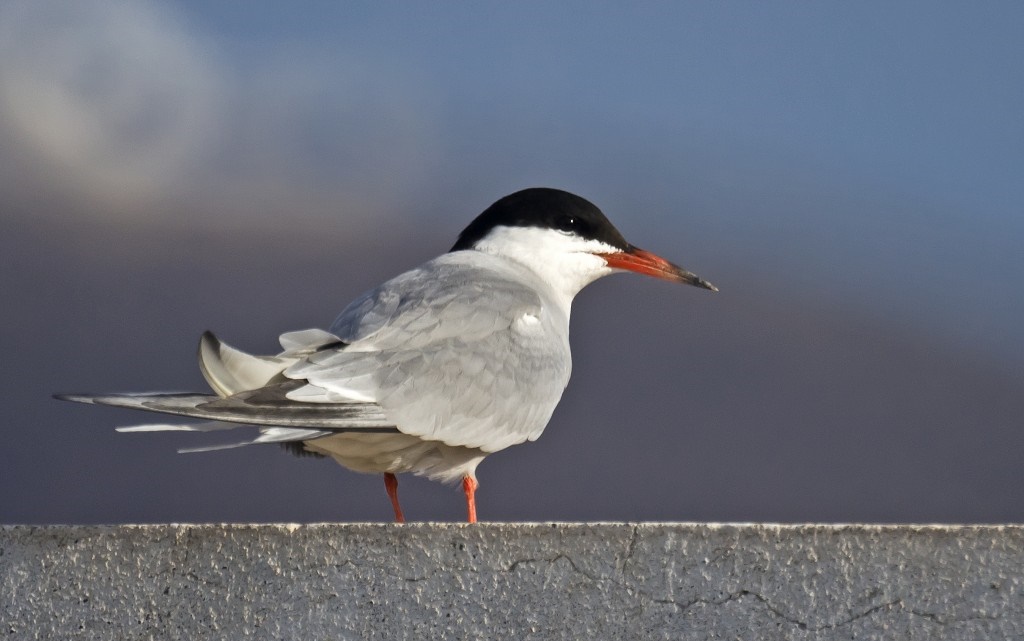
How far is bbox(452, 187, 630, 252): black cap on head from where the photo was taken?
471 centimetres

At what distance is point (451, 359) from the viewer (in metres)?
3.62

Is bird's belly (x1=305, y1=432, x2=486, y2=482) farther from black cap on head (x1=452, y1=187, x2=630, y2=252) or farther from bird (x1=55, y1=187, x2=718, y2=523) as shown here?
black cap on head (x1=452, y1=187, x2=630, y2=252)

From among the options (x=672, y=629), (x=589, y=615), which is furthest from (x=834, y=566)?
(x=589, y=615)

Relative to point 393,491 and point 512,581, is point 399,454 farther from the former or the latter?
point 512,581

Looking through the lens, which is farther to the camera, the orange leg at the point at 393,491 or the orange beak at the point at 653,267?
the orange beak at the point at 653,267

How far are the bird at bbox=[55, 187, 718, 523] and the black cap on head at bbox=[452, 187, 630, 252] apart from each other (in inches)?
1.7

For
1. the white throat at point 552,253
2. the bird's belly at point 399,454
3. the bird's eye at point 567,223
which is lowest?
the bird's belly at point 399,454

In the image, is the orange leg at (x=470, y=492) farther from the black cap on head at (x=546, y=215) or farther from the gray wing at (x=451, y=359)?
the black cap on head at (x=546, y=215)

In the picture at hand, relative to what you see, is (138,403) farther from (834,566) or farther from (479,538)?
(834,566)

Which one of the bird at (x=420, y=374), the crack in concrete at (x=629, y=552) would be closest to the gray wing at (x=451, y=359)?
the bird at (x=420, y=374)

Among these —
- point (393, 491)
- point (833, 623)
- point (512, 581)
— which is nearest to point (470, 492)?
point (393, 491)

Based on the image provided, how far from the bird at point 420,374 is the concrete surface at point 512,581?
40 centimetres

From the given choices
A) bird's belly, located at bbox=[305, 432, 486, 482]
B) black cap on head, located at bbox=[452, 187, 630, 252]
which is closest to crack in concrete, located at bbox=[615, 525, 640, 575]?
bird's belly, located at bbox=[305, 432, 486, 482]

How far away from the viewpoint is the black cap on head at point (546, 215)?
15.5 ft
